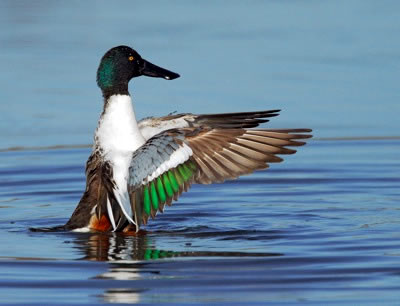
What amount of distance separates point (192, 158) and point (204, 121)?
0.38m

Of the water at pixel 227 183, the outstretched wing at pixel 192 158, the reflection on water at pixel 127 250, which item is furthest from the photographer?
the outstretched wing at pixel 192 158

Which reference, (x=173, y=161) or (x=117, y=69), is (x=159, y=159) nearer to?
(x=173, y=161)

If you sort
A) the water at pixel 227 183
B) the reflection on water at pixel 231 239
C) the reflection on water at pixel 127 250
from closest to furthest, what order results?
the reflection on water at pixel 231 239, the water at pixel 227 183, the reflection on water at pixel 127 250

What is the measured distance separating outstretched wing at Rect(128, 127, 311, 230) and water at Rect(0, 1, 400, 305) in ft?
1.32

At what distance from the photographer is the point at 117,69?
917 centimetres

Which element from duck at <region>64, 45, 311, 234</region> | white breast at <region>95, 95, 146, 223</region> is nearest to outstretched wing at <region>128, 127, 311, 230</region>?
duck at <region>64, 45, 311, 234</region>

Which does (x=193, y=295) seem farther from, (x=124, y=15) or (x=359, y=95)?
(x=124, y=15)

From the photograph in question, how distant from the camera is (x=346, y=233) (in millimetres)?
8523

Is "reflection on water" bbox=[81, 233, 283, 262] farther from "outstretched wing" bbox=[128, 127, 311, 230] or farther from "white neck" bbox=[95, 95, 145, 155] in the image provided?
"white neck" bbox=[95, 95, 145, 155]

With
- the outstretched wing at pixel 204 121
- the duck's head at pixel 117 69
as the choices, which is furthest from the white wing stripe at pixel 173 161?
the duck's head at pixel 117 69

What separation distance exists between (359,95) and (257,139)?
4137mm

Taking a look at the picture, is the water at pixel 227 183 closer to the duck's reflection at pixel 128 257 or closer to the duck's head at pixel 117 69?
the duck's reflection at pixel 128 257

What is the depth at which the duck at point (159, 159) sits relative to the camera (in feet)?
27.2

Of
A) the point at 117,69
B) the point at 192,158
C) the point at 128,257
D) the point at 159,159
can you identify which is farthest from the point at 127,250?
the point at 117,69
